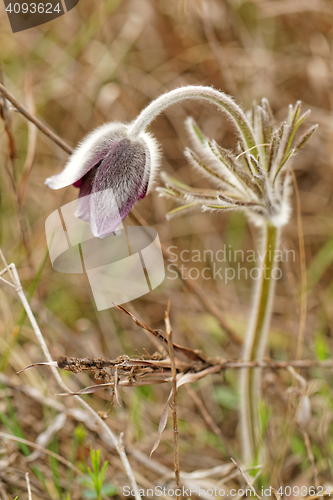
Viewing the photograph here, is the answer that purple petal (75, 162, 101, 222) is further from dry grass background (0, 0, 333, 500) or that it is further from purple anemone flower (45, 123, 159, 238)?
dry grass background (0, 0, 333, 500)

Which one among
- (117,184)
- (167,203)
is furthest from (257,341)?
(167,203)

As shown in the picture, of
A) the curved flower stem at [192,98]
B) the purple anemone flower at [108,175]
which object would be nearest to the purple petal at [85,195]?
the purple anemone flower at [108,175]

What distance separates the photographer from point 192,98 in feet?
3.51

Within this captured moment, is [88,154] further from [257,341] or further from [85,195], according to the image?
[257,341]

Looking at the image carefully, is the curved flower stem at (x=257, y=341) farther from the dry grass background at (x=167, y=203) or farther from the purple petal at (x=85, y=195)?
the purple petal at (x=85, y=195)

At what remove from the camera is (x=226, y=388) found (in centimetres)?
185

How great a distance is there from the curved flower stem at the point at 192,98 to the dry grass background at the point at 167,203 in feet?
2.11

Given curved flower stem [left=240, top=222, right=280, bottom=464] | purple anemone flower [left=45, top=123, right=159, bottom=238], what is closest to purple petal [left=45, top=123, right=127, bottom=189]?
purple anemone flower [left=45, top=123, right=159, bottom=238]

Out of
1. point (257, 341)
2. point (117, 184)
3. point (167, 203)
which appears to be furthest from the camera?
point (167, 203)

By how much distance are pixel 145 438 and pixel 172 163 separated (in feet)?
5.12

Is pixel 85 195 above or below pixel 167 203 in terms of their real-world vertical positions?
above

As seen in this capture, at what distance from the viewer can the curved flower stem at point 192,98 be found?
1.02 meters

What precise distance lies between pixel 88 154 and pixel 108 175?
8cm

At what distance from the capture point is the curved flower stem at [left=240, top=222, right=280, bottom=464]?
125 centimetres
